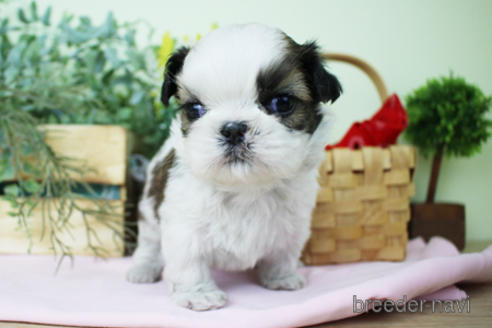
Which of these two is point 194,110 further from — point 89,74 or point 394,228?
point 89,74

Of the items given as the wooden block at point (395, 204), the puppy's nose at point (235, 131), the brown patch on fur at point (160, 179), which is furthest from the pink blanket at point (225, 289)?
the puppy's nose at point (235, 131)

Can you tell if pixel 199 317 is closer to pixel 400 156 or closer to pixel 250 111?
pixel 250 111

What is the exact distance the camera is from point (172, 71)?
134 centimetres

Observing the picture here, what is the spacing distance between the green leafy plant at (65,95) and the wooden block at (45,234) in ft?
0.11

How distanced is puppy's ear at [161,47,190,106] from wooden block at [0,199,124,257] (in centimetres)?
74

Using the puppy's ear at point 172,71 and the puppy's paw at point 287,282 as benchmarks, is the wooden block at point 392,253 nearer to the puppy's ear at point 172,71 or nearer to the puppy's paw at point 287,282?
the puppy's paw at point 287,282

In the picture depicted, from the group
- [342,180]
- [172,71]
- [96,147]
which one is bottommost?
[342,180]

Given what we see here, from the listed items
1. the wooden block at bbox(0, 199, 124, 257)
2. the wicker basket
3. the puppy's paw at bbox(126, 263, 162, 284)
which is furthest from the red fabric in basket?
the wooden block at bbox(0, 199, 124, 257)

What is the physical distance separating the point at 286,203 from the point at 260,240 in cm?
16

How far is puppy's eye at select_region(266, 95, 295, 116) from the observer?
3.80 ft

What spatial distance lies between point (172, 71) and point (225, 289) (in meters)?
0.83

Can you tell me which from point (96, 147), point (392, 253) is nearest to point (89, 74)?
point (96, 147)

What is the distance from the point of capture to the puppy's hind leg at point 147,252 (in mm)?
1594

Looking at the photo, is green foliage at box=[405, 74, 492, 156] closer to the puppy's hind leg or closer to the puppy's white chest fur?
the puppy's white chest fur
